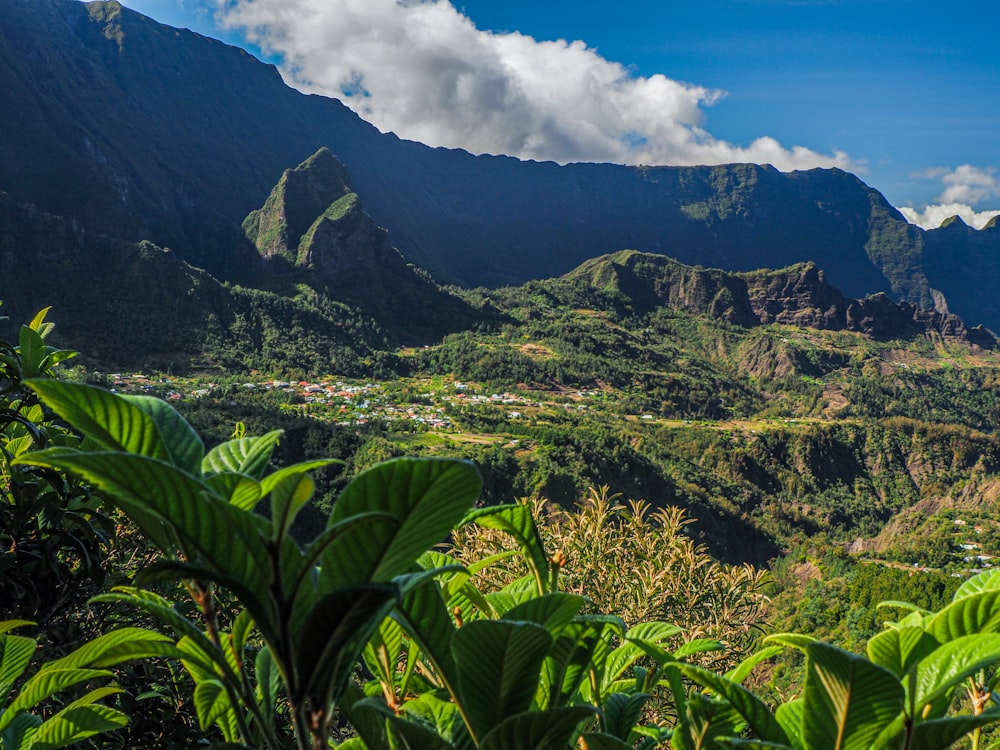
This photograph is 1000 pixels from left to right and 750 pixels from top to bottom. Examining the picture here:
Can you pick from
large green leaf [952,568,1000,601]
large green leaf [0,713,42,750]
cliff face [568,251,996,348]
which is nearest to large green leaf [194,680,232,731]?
large green leaf [0,713,42,750]

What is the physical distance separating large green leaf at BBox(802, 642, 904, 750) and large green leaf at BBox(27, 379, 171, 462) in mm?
565

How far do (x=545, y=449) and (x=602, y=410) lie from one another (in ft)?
81.4

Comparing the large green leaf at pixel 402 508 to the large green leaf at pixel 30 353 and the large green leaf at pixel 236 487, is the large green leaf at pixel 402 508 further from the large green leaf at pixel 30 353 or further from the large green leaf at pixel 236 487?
the large green leaf at pixel 30 353

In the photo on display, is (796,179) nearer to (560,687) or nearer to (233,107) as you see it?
(233,107)

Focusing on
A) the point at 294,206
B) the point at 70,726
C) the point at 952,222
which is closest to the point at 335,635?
the point at 70,726

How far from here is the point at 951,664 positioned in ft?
1.91

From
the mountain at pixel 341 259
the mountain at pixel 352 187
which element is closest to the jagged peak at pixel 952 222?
the mountain at pixel 352 187

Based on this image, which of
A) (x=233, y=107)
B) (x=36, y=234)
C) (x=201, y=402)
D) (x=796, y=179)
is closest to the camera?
(x=201, y=402)

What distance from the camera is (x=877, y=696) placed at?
Answer: 0.54m

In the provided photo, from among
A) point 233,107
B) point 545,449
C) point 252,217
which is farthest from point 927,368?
point 233,107

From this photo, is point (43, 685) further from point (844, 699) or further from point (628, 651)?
point (844, 699)

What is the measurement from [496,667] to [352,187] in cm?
10365

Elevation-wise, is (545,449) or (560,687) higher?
(560,687)

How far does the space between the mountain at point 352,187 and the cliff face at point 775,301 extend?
2691 cm
